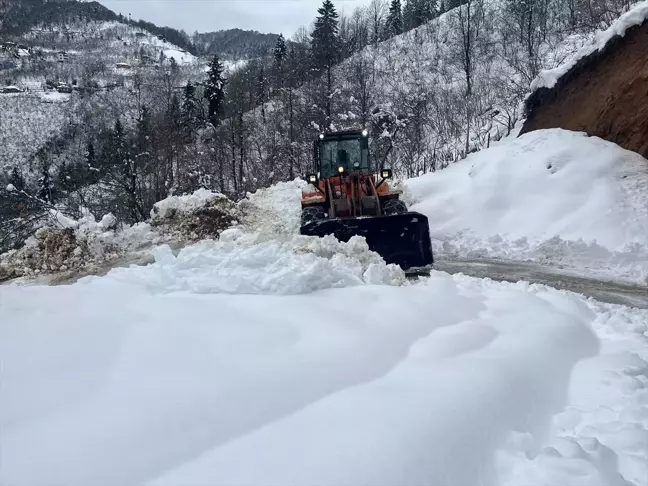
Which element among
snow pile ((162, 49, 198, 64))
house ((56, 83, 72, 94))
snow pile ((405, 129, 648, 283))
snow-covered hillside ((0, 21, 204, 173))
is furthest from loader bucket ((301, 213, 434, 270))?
snow pile ((162, 49, 198, 64))

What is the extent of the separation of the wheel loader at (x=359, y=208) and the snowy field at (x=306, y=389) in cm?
310

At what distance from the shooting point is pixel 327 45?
34875mm

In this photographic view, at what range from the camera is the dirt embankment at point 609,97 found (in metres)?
9.88

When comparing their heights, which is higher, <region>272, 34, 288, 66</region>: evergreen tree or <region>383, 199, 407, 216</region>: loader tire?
<region>272, 34, 288, 66</region>: evergreen tree

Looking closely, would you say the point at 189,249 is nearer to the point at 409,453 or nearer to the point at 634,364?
the point at 409,453

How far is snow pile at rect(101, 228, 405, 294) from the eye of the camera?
189 inches

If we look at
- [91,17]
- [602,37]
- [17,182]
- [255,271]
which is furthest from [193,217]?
[91,17]

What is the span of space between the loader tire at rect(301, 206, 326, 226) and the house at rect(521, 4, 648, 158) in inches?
258

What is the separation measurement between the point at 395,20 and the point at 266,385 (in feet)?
226

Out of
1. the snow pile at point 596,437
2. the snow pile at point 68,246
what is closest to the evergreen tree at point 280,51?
the snow pile at point 68,246

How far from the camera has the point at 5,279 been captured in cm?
952

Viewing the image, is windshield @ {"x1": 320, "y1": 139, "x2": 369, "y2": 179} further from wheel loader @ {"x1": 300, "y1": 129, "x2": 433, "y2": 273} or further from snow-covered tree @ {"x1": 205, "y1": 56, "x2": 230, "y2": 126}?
snow-covered tree @ {"x1": 205, "y1": 56, "x2": 230, "y2": 126}

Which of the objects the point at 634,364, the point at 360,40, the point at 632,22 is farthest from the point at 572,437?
the point at 360,40

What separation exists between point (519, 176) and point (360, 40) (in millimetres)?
56587
